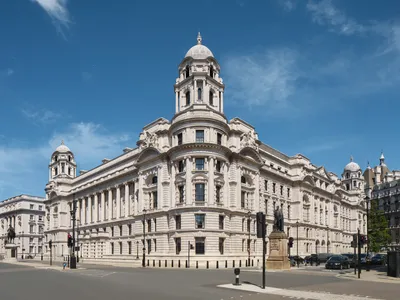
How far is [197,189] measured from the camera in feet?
214

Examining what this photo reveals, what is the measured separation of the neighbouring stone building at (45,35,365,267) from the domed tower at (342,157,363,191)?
4325 cm

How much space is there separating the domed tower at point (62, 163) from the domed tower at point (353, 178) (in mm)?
84686

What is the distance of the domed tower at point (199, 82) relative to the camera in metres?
70.0

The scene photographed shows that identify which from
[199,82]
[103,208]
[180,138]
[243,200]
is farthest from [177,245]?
[103,208]

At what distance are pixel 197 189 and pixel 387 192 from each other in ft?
345

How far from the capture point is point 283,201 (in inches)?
3499

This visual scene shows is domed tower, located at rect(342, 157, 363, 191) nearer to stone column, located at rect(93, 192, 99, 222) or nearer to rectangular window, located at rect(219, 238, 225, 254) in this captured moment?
stone column, located at rect(93, 192, 99, 222)

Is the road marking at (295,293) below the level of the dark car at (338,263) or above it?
above

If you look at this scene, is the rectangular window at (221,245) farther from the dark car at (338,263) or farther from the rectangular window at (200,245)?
the dark car at (338,263)

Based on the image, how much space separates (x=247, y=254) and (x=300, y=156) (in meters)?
33.7

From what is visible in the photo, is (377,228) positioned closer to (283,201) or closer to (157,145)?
(283,201)

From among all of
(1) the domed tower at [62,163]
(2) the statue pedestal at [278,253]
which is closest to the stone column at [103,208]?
(1) the domed tower at [62,163]

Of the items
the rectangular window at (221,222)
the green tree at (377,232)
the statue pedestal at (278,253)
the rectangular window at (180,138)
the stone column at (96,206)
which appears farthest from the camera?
the green tree at (377,232)

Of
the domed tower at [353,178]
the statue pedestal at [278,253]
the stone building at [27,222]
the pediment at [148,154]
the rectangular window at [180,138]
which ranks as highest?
the rectangular window at [180,138]
